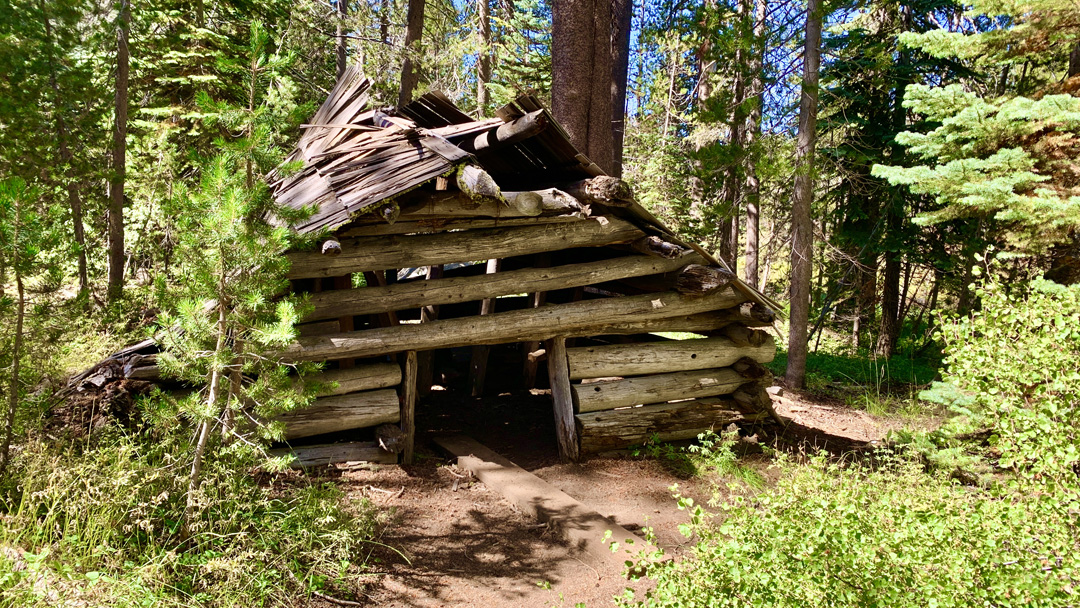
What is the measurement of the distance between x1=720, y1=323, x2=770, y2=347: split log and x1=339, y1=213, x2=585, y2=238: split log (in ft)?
8.13

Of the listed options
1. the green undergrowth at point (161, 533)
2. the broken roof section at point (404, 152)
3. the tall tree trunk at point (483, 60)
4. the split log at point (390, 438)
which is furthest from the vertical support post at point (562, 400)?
the tall tree trunk at point (483, 60)

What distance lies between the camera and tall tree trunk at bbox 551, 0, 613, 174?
8750 mm

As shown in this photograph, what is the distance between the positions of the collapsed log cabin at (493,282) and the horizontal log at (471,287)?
0.05 ft

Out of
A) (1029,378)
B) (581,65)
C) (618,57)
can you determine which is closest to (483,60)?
(618,57)

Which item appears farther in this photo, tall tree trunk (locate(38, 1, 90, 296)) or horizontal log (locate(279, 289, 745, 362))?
tall tree trunk (locate(38, 1, 90, 296))

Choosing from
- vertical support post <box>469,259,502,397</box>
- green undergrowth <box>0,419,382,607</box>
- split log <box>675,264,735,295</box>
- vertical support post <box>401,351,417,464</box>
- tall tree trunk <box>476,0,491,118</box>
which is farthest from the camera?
tall tree trunk <box>476,0,491,118</box>

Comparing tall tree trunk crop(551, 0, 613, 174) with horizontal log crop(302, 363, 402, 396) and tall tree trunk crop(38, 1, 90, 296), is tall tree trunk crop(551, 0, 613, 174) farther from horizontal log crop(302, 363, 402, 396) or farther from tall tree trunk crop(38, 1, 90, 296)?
tall tree trunk crop(38, 1, 90, 296)

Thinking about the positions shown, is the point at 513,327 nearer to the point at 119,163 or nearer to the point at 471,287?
the point at 471,287

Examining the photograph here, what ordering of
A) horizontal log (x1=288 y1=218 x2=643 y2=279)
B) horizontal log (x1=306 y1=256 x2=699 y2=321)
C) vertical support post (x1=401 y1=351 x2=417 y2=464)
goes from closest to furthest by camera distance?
horizontal log (x1=288 y1=218 x2=643 y2=279)
horizontal log (x1=306 y1=256 x2=699 y2=321)
vertical support post (x1=401 y1=351 x2=417 y2=464)

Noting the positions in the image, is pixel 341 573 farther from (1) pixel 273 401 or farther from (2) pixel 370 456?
(2) pixel 370 456

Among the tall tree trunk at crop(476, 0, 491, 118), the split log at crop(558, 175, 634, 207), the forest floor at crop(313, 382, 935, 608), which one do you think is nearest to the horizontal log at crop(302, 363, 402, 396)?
the forest floor at crop(313, 382, 935, 608)

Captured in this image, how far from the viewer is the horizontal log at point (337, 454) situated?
21.0ft

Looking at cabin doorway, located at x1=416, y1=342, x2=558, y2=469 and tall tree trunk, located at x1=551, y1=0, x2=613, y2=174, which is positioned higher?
tall tree trunk, located at x1=551, y1=0, x2=613, y2=174

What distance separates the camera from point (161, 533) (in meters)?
4.34
